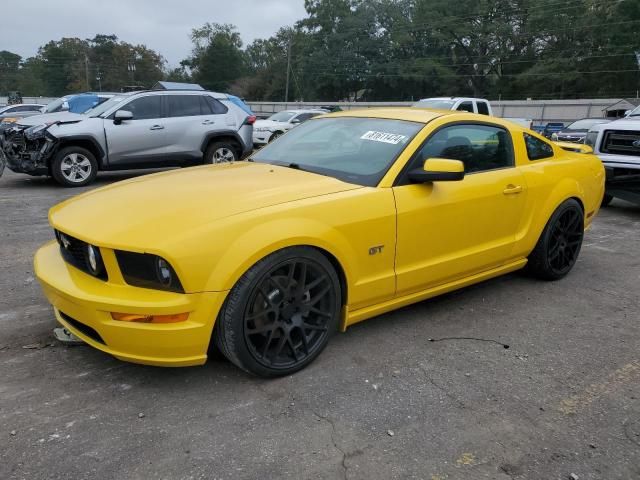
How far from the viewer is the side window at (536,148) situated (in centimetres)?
444

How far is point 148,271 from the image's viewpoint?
2.64 m

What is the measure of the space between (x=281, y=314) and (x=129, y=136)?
748 centimetres

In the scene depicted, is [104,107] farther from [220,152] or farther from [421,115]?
[421,115]

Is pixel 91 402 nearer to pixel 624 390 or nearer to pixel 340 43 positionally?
pixel 624 390

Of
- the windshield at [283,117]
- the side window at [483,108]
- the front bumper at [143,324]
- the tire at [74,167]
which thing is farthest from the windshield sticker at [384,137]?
the windshield at [283,117]

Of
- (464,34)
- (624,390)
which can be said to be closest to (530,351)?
(624,390)

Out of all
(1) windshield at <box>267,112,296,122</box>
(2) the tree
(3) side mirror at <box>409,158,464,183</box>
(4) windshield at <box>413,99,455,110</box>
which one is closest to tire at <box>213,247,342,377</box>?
(3) side mirror at <box>409,158,464,183</box>

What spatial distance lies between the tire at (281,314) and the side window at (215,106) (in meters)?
8.05

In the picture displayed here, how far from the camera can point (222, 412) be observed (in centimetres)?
269

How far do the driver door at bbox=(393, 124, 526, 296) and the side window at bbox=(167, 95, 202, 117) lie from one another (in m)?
7.17

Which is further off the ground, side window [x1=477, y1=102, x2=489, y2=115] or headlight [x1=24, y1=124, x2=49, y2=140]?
side window [x1=477, y1=102, x2=489, y2=115]

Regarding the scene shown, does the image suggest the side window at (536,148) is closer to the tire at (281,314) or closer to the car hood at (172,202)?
the car hood at (172,202)

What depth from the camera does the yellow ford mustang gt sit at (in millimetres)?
2646

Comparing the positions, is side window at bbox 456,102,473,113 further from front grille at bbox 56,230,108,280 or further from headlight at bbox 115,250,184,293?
headlight at bbox 115,250,184,293
